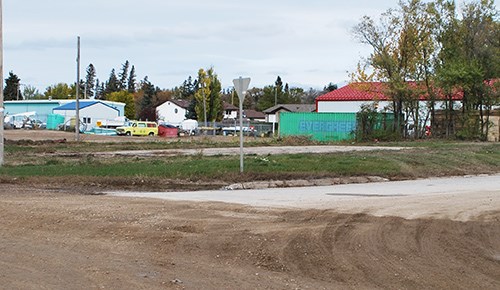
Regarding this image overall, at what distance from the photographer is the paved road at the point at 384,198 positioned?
11.9 meters

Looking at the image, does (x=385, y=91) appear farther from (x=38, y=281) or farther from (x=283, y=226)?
(x=38, y=281)

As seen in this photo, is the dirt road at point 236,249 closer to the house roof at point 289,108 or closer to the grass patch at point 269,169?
the grass patch at point 269,169

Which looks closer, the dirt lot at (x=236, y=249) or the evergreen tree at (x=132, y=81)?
the dirt lot at (x=236, y=249)

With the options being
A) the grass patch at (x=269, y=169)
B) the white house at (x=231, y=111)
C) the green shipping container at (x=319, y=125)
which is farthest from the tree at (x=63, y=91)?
the grass patch at (x=269, y=169)

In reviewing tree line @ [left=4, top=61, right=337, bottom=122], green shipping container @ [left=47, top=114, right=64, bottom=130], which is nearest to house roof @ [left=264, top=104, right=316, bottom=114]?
tree line @ [left=4, top=61, right=337, bottom=122]

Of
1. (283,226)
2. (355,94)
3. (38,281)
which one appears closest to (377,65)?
(355,94)

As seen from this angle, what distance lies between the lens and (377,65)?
4866 centimetres

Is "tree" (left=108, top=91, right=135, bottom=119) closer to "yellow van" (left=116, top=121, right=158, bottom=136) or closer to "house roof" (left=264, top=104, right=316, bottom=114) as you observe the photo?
"house roof" (left=264, top=104, right=316, bottom=114)

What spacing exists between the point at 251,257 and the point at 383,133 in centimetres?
4194

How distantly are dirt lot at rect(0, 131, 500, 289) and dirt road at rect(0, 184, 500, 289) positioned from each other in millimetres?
14

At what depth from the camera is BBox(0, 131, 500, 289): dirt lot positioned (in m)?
7.41

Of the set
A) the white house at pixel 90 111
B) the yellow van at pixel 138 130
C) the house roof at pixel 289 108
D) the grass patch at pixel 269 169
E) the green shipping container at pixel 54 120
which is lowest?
the grass patch at pixel 269 169

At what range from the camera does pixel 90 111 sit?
93.4 metres

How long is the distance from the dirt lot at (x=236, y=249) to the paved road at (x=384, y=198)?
0.64 m
